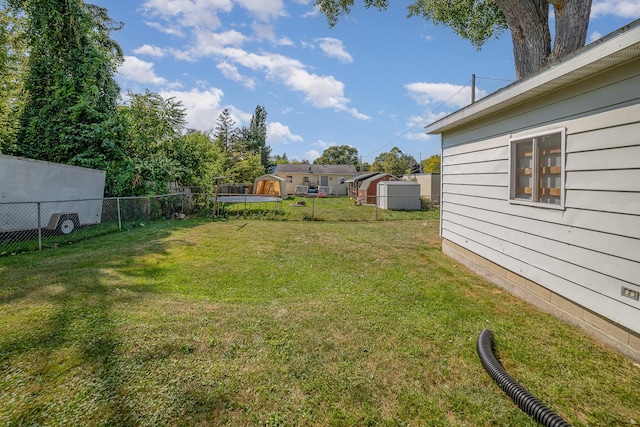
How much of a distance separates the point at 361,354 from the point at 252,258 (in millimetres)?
4020

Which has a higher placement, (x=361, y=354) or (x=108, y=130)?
(x=108, y=130)

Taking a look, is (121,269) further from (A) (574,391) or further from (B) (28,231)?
(A) (574,391)

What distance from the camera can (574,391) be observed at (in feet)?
7.34

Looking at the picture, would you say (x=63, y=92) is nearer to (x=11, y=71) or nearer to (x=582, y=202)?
(x=11, y=71)

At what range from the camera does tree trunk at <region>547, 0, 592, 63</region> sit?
5.91 metres

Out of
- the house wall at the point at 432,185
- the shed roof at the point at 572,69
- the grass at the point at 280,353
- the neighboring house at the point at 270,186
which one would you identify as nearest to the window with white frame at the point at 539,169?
the shed roof at the point at 572,69

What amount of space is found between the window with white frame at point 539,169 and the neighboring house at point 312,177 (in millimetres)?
29446

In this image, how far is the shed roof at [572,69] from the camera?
2.52 meters

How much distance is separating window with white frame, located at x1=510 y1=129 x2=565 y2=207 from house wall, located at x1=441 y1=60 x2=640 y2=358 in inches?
3.9

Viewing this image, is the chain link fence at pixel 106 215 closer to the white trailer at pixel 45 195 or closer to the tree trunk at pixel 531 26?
the white trailer at pixel 45 195

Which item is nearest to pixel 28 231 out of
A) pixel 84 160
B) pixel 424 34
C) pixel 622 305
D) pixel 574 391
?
pixel 84 160

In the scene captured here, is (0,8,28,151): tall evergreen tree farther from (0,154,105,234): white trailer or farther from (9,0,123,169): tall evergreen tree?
(0,154,105,234): white trailer

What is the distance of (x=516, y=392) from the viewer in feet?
6.95

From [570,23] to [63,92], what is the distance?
15.2 meters
